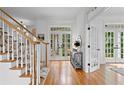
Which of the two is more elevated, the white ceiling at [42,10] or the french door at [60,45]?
the white ceiling at [42,10]

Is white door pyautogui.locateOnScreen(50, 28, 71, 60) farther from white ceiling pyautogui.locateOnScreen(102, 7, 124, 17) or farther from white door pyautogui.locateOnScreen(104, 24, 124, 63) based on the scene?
white ceiling pyautogui.locateOnScreen(102, 7, 124, 17)

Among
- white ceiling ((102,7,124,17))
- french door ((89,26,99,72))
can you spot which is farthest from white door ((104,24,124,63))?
french door ((89,26,99,72))

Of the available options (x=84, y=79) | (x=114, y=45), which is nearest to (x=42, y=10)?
(x=84, y=79)

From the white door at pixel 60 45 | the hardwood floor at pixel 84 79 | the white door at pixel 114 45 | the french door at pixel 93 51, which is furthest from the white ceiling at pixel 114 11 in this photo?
the white door at pixel 60 45

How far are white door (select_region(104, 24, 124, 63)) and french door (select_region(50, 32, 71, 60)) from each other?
9.76 feet

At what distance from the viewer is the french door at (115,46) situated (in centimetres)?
1120

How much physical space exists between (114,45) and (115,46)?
0.09m

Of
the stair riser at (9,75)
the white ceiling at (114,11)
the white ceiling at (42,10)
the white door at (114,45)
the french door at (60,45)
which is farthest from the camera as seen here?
the french door at (60,45)

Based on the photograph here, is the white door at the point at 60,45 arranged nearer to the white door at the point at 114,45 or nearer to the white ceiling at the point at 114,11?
the white door at the point at 114,45

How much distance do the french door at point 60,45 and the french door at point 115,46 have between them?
301 cm

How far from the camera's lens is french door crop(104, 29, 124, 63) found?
11.2 metres
